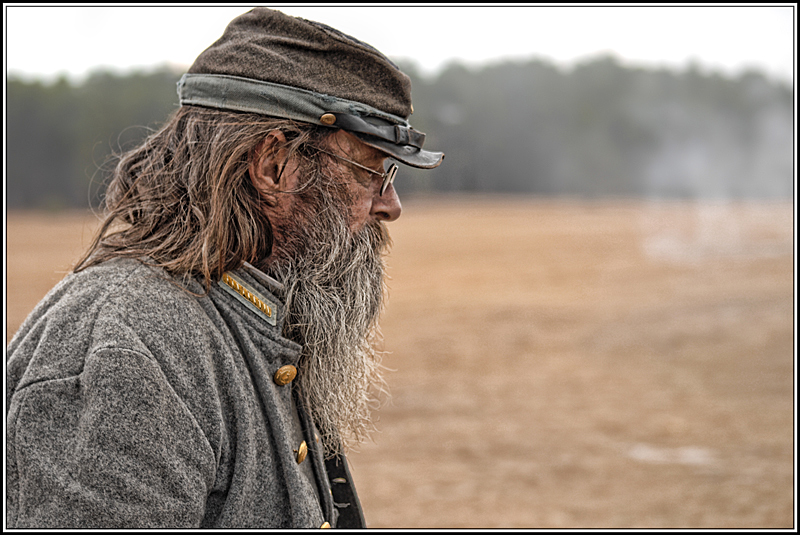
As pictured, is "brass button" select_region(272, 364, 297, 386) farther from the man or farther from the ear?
the ear

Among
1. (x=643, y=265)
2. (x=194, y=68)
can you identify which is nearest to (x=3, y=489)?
(x=194, y=68)

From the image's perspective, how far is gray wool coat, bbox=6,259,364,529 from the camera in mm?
1096

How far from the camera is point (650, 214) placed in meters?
29.5

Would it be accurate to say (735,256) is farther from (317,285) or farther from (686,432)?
(317,285)

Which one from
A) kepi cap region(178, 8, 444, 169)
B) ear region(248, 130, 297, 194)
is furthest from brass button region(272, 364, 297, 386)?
kepi cap region(178, 8, 444, 169)

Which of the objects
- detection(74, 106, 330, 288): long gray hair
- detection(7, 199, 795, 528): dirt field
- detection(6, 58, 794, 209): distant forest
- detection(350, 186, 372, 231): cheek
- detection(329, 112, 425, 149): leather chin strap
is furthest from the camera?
detection(6, 58, 794, 209): distant forest

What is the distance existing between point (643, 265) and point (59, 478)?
21976 mm

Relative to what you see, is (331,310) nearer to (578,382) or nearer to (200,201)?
(200,201)

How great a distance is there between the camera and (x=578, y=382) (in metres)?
10.9

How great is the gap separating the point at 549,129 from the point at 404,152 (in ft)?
73.5

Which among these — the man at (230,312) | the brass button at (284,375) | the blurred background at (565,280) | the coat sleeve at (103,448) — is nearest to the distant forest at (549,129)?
the blurred background at (565,280)

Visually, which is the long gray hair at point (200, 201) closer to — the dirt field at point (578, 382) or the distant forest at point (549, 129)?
the dirt field at point (578, 382)

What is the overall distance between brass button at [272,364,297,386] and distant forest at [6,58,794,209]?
10942 mm

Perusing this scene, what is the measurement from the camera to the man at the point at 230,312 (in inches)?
43.7
